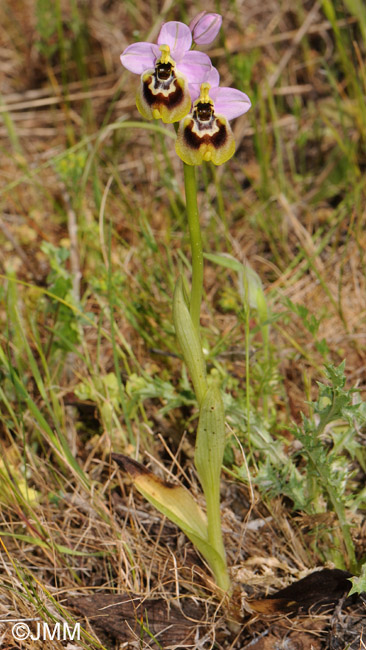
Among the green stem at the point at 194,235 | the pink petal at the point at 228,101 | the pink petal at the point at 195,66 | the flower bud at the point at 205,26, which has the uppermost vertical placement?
the flower bud at the point at 205,26

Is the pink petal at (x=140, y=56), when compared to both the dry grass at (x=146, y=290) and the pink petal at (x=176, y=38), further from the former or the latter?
the dry grass at (x=146, y=290)

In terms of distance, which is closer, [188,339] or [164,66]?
[164,66]

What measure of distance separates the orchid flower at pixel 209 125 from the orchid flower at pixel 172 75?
3 centimetres

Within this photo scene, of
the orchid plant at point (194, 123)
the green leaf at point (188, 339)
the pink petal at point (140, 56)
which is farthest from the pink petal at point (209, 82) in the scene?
the green leaf at point (188, 339)

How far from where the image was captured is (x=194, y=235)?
1523 mm

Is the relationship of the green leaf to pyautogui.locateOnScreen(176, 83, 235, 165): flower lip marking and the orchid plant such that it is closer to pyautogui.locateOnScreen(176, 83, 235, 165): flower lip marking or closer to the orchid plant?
the orchid plant

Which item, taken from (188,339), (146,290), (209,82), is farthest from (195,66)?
(146,290)

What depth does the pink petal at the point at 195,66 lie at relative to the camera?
1.45m

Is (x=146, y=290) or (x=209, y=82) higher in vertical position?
(x=209, y=82)

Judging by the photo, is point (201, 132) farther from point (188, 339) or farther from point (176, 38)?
point (188, 339)

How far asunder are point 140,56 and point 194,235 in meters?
0.46

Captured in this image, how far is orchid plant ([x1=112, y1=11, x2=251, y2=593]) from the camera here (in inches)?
56.9

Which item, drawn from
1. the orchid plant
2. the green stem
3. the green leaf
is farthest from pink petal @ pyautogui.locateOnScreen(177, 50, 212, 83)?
the green leaf

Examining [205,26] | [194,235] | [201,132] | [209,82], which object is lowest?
[194,235]
